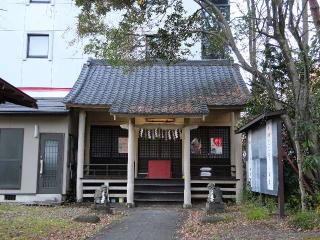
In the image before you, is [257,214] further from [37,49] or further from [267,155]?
[37,49]

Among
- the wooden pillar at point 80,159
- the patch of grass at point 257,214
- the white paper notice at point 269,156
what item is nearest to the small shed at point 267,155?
the white paper notice at point 269,156

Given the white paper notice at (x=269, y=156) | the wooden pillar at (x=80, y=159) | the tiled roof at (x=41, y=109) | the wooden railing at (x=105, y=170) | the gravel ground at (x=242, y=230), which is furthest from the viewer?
the wooden railing at (x=105, y=170)

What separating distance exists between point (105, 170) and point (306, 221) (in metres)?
10.7

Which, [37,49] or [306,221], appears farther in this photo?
[37,49]

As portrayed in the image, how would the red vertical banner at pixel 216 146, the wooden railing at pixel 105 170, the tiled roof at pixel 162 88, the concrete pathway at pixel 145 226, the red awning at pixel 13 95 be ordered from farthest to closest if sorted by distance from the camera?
1. the red vertical banner at pixel 216 146
2. the wooden railing at pixel 105 170
3. the tiled roof at pixel 162 88
4. the concrete pathway at pixel 145 226
5. the red awning at pixel 13 95

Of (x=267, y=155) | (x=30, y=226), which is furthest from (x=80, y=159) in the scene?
(x=267, y=155)

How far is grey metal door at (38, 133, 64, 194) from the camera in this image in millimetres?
18141

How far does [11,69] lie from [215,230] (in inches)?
737

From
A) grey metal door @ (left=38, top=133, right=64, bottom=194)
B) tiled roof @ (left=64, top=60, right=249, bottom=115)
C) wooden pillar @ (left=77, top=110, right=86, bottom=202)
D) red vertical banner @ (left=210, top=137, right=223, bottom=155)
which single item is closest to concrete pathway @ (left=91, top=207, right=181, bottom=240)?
wooden pillar @ (left=77, top=110, right=86, bottom=202)

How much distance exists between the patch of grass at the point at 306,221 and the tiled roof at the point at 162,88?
7141 mm

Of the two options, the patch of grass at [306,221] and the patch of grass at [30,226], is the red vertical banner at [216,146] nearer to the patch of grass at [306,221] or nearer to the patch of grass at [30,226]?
the patch of grass at [30,226]

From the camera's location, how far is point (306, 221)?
32.0ft

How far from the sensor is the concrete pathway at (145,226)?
10.4m

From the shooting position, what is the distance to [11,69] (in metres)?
25.6
